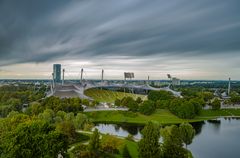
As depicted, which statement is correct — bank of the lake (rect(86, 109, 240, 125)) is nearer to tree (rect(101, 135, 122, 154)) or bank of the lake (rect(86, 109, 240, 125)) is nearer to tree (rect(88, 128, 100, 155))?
tree (rect(101, 135, 122, 154))

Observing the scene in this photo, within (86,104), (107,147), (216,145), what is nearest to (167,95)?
(86,104)

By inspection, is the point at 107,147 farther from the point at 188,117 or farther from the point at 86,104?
the point at 86,104

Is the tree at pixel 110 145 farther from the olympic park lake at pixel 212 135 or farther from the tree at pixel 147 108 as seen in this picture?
the tree at pixel 147 108

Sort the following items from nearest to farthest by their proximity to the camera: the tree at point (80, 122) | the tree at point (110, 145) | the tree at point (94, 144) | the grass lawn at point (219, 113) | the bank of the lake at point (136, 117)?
the tree at point (94, 144)
the tree at point (110, 145)
the tree at point (80, 122)
the bank of the lake at point (136, 117)
the grass lawn at point (219, 113)

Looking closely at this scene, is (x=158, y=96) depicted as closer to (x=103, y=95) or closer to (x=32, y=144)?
(x=103, y=95)

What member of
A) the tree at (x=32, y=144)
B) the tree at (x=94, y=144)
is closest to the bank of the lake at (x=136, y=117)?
the tree at (x=94, y=144)

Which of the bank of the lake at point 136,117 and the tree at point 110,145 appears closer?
the tree at point 110,145

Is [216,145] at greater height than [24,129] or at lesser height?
lesser

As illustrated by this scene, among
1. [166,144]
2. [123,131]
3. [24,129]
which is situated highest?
[24,129]

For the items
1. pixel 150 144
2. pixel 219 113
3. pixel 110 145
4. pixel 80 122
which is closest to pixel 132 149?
pixel 110 145
